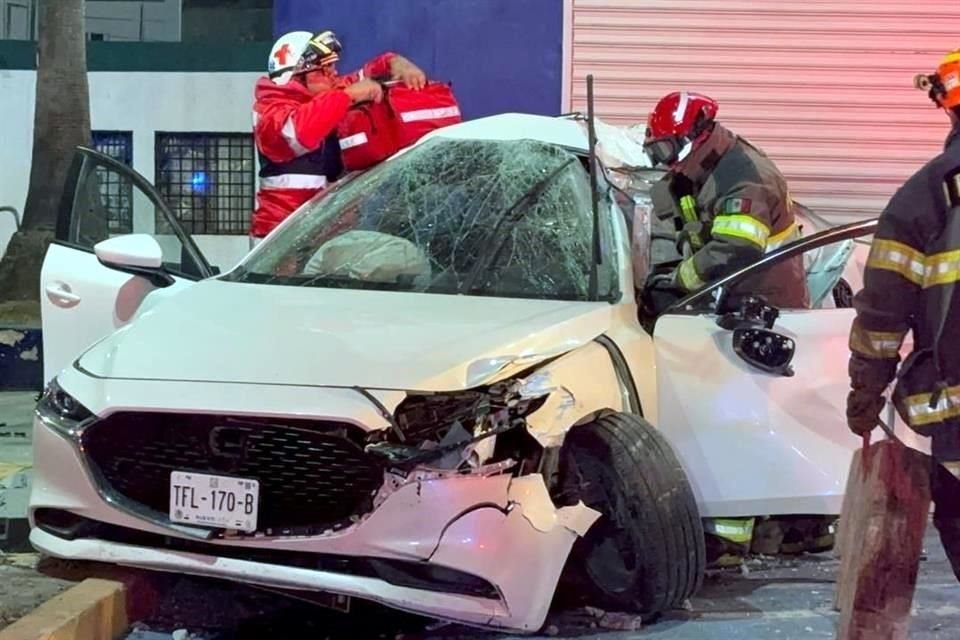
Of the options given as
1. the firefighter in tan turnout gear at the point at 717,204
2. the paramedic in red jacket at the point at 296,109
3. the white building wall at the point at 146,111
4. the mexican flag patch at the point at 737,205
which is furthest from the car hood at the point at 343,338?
the white building wall at the point at 146,111

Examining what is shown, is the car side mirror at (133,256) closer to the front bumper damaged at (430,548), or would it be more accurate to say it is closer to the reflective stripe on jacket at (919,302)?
the front bumper damaged at (430,548)

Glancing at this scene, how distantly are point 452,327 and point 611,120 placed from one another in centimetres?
487

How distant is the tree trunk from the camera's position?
10141 millimetres

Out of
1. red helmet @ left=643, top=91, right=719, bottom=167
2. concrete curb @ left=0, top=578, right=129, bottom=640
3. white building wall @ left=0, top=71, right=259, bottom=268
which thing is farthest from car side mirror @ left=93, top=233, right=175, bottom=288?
white building wall @ left=0, top=71, right=259, bottom=268

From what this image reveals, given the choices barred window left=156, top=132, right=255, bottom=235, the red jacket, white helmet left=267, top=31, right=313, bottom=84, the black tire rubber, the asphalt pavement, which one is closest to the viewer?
the black tire rubber

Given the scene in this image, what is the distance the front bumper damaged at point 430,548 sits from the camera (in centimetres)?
361

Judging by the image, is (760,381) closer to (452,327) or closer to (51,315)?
(452,327)

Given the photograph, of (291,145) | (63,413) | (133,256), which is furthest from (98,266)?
(291,145)

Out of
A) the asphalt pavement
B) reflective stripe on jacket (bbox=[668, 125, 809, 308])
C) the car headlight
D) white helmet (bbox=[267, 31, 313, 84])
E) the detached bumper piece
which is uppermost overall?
white helmet (bbox=[267, 31, 313, 84])

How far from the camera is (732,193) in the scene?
5.08 metres

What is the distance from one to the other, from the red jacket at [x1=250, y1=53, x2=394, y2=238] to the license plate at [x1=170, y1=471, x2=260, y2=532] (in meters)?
2.60

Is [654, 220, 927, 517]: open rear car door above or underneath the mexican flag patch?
underneath

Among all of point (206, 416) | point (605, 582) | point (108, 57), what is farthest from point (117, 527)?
point (108, 57)

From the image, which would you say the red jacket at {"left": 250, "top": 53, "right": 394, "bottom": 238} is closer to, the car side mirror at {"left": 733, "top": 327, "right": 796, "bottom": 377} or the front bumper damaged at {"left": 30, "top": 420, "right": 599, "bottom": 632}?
the car side mirror at {"left": 733, "top": 327, "right": 796, "bottom": 377}
